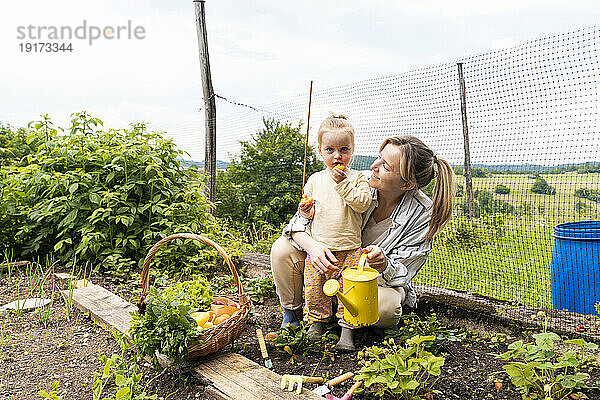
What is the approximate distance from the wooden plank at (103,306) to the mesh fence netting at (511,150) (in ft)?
5.55

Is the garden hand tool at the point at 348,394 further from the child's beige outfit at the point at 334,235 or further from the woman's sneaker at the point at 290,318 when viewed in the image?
the woman's sneaker at the point at 290,318

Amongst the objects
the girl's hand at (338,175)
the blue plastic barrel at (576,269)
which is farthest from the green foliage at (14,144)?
the blue plastic barrel at (576,269)

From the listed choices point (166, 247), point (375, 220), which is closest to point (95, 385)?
point (375, 220)

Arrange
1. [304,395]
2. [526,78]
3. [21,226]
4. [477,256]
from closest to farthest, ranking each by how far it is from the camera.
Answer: [304,395], [526,78], [21,226], [477,256]

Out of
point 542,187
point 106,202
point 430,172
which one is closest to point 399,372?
point 430,172

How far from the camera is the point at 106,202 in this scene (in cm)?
387

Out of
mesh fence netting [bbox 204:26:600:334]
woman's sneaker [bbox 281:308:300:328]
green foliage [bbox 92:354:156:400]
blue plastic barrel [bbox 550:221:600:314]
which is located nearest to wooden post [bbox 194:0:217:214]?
mesh fence netting [bbox 204:26:600:334]

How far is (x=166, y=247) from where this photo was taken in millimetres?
3838

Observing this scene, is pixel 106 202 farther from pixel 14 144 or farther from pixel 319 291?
pixel 14 144

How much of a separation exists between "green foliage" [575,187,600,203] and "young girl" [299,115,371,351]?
6.90ft

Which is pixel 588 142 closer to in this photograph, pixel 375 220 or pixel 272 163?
pixel 375 220

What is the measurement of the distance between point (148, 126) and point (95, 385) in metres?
3.01

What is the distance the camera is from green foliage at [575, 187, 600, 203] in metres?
3.56

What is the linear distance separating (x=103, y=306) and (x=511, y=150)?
2970 millimetres
